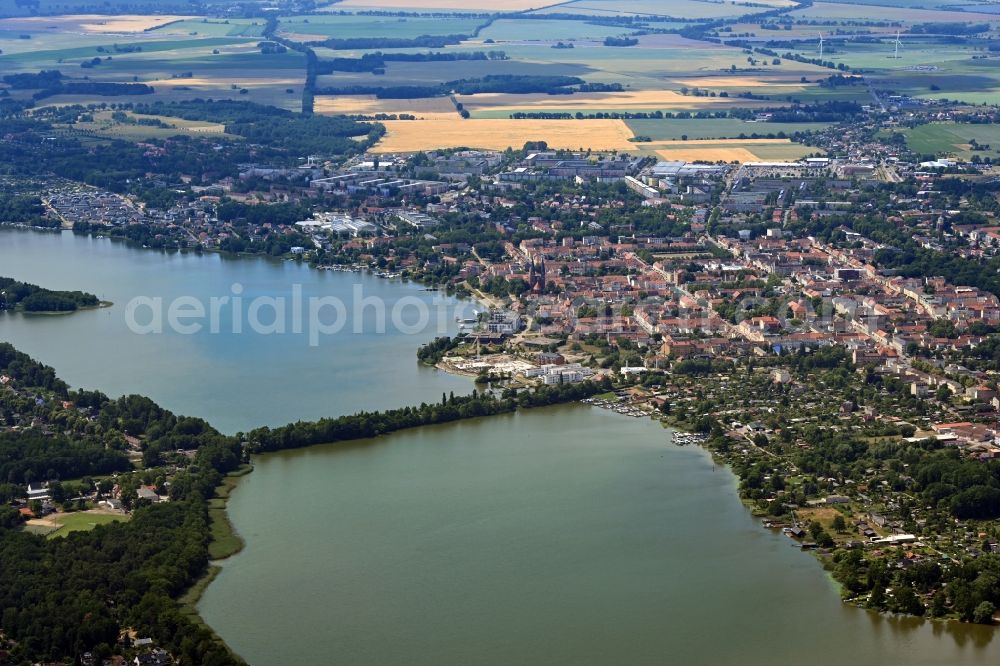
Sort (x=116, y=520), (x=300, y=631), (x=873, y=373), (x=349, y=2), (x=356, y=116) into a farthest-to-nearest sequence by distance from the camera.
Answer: (x=349, y=2) → (x=356, y=116) → (x=873, y=373) → (x=116, y=520) → (x=300, y=631)

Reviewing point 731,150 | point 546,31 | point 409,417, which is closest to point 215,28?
point 546,31

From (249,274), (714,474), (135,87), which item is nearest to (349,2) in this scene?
(135,87)

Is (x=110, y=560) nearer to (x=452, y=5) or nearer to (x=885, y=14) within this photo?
(x=885, y=14)

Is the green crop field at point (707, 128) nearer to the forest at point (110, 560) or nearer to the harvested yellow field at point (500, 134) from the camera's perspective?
the harvested yellow field at point (500, 134)

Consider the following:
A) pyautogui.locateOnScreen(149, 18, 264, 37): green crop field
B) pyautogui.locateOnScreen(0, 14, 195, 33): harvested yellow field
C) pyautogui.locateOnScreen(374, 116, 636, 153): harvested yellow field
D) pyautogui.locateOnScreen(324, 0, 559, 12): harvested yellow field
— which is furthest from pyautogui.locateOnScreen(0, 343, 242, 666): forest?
pyautogui.locateOnScreen(324, 0, 559, 12): harvested yellow field

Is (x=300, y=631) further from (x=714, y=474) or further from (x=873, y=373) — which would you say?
(x=873, y=373)

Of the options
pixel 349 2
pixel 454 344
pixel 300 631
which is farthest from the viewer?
pixel 349 2

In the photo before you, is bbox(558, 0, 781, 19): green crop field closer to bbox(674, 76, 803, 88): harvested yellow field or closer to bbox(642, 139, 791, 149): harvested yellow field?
bbox(674, 76, 803, 88): harvested yellow field
